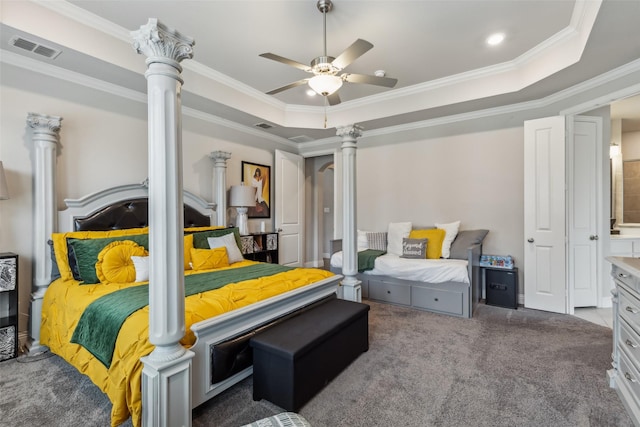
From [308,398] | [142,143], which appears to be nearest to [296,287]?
[308,398]

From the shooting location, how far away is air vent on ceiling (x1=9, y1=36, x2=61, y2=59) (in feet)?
8.21

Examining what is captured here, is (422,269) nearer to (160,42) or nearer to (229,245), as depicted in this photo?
(229,245)

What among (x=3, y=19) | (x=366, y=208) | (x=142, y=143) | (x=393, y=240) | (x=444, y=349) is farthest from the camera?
(x=366, y=208)

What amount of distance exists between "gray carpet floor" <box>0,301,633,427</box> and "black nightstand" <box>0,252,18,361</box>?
0.11 metres

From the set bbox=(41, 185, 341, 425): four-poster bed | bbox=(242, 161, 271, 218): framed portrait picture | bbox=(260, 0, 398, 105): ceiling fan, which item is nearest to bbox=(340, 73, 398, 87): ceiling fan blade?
bbox=(260, 0, 398, 105): ceiling fan

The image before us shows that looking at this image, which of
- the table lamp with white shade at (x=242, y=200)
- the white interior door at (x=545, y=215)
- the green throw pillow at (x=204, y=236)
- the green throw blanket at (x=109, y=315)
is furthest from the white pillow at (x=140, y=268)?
the white interior door at (x=545, y=215)

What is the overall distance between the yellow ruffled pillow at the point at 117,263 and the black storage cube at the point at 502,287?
4044mm

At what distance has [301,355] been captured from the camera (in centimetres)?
186

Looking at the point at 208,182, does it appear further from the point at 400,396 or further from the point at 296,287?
the point at 400,396

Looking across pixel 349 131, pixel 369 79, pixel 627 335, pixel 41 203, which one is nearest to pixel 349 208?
pixel 349 131

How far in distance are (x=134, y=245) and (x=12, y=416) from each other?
1360 millimetres

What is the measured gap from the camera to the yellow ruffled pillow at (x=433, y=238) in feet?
13.7

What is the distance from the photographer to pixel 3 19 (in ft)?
7.52

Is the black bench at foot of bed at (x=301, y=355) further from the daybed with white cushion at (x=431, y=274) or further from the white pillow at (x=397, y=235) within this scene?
the white pillow at (x=397, y=235)
